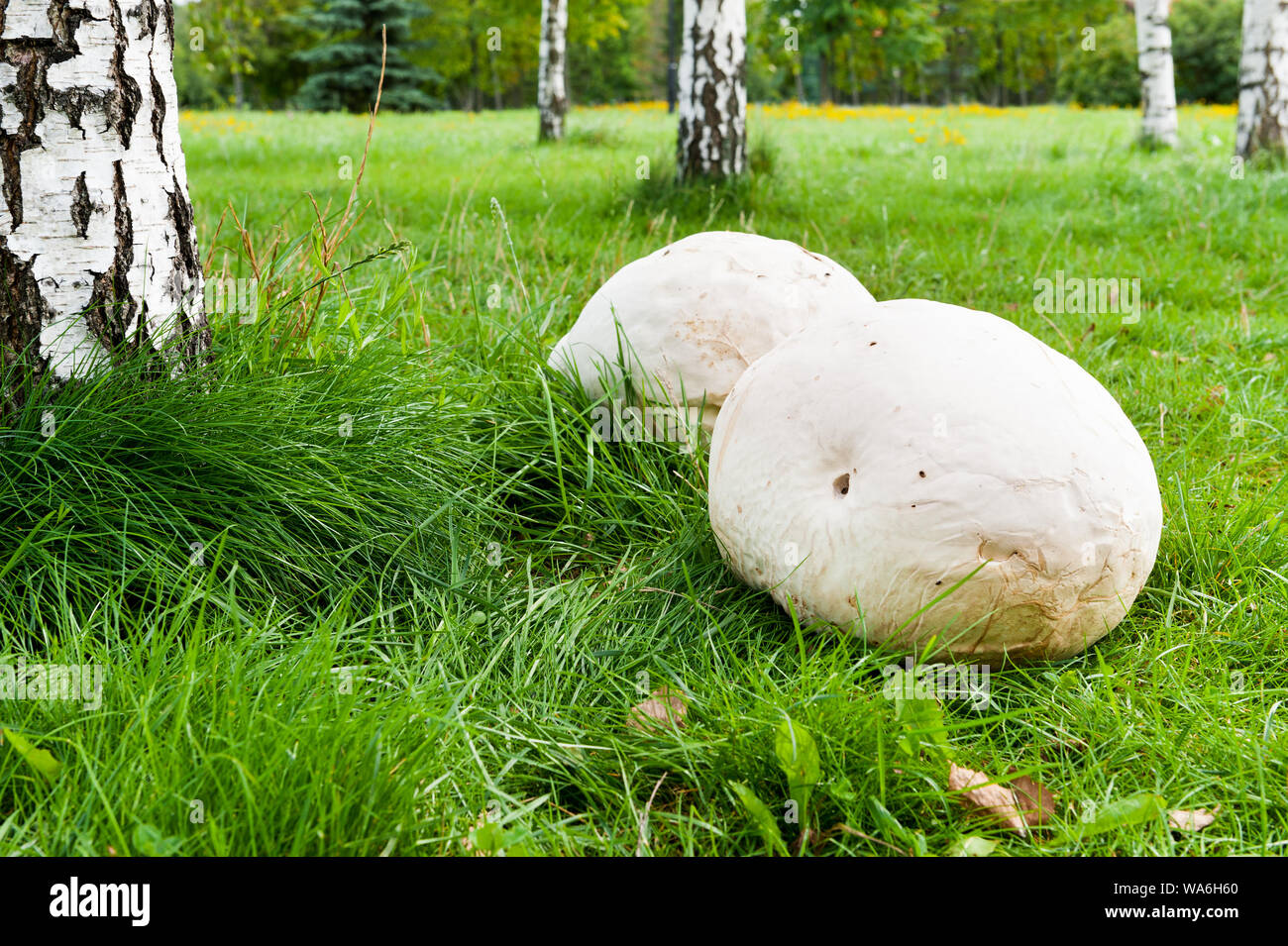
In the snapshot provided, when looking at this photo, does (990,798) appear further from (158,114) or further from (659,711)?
(158,114)

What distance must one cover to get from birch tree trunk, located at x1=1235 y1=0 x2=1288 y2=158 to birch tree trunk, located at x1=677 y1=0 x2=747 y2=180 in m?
4.87

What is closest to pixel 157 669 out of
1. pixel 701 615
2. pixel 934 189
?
pixel 701 615

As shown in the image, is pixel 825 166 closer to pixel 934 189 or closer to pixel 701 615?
pixel 934 189

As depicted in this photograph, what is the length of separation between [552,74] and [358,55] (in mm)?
19383

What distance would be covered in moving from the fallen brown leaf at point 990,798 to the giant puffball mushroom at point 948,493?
1.12ft

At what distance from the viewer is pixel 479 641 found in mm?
2094

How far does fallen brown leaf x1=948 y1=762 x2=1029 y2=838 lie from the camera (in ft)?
5.27

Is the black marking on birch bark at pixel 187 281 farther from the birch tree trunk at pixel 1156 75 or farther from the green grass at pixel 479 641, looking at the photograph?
the birch tree trunk at pixel 1156 75

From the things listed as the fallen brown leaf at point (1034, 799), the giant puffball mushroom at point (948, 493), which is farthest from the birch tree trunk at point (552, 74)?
the fallen brown leaf at point (1034, 799)

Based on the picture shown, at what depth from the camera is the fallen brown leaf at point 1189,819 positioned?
1603 mm

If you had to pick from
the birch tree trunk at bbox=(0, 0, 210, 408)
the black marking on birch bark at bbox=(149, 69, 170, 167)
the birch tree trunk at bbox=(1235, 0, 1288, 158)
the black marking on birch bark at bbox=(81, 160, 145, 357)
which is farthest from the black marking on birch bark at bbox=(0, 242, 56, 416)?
the birch tree trunk at bbox=(1235, 0, 1288, 158)

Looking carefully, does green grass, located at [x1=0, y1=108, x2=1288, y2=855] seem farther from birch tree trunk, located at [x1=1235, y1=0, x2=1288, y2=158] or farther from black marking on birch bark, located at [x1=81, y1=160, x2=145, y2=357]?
birch tree trunk, located at [x1=1235, y1=0, x2=1288, y2=158]

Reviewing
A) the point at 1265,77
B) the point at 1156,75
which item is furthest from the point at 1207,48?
the point at 1265,77
